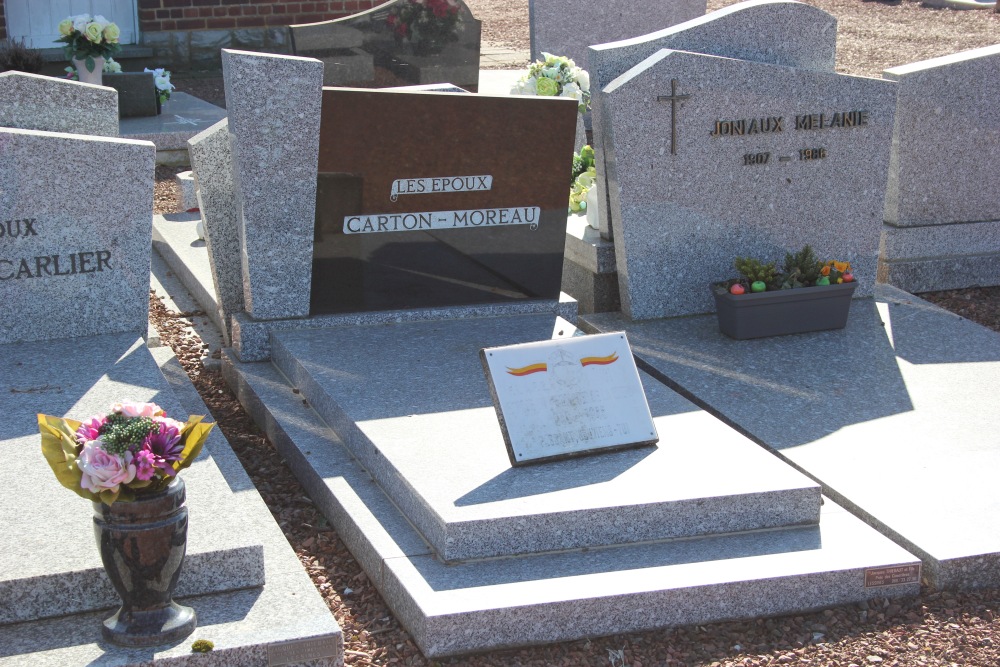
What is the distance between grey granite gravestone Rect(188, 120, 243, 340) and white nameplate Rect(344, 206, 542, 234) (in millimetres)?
595

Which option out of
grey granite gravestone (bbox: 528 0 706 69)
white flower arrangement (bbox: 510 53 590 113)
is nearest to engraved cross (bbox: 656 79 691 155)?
white flower arrangement (bbox: 510 53 590 113)

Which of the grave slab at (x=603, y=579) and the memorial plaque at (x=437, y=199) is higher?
the memorial plaque at (x=437, y=199)

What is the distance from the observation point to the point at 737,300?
19.4ft

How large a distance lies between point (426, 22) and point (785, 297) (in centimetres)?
564

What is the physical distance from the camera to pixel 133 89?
1088 centimetres

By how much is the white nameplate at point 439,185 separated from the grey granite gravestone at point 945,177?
8.63 ft

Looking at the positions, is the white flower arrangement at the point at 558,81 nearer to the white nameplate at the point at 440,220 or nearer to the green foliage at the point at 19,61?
the white nameplate at the point at 440,220

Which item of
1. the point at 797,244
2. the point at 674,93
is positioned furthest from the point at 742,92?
the point at 797,244

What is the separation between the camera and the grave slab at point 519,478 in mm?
3996

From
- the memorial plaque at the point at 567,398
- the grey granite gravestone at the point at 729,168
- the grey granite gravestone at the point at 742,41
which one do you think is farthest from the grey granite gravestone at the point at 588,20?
the memorial plaque at the point at 567,398

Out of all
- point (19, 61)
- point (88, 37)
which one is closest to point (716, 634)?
point (88, 37)

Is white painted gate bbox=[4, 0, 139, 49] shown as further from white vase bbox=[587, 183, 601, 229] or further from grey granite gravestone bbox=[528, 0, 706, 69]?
white vase bbox=[587, 183, 601, 229]

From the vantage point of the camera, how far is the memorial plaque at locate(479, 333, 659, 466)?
4.27 metres

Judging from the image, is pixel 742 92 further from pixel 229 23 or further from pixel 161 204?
pixel 229 23
